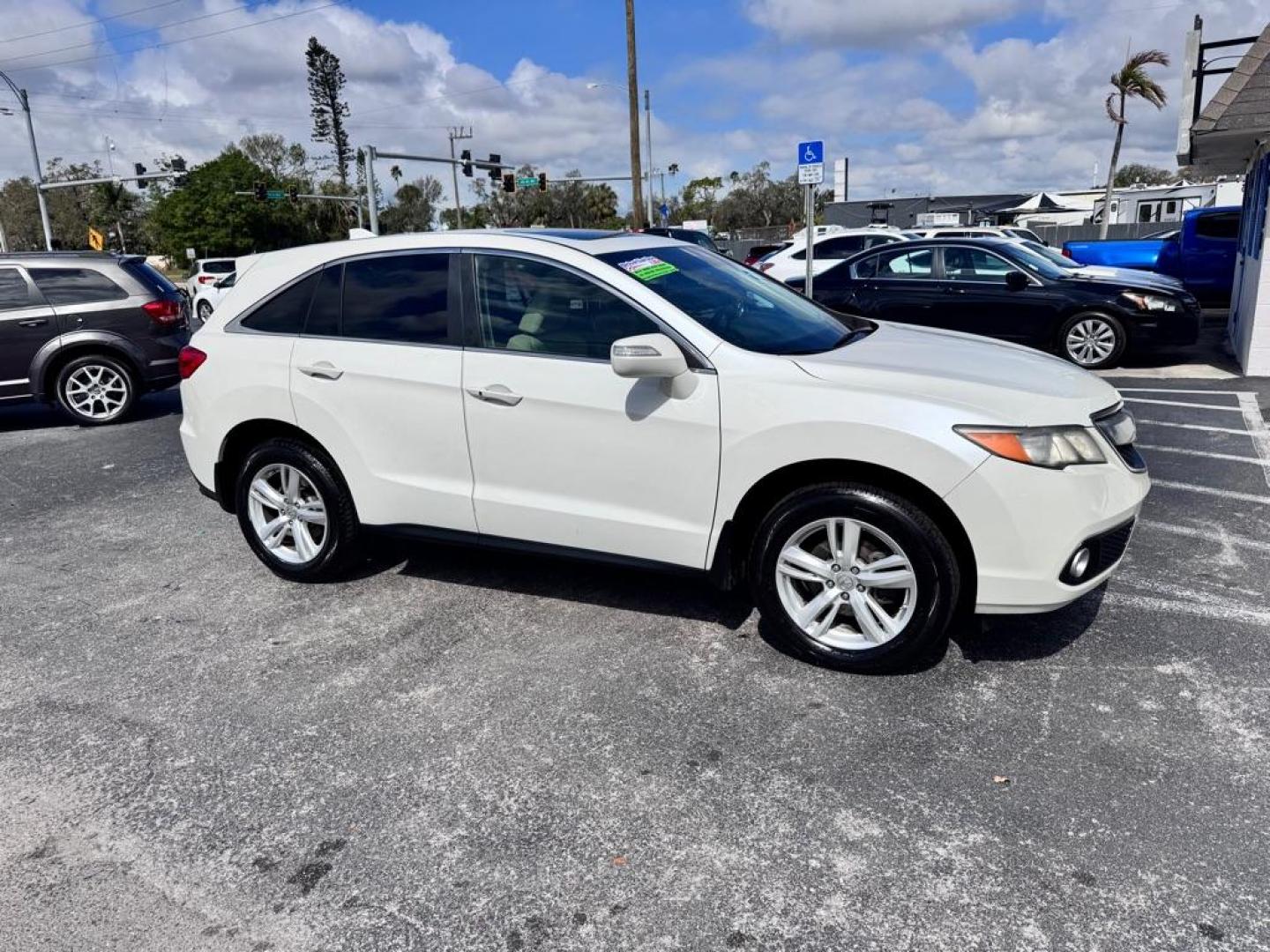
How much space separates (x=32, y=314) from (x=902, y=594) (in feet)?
29.3

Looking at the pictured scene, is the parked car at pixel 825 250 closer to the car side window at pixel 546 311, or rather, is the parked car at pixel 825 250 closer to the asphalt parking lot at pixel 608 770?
the asphalt parking lot at pixel 608 770

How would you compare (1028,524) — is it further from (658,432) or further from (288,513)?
(288,513)

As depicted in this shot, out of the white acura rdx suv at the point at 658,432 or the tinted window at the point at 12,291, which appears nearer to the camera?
the white acura rdx suv at the point at 658,432

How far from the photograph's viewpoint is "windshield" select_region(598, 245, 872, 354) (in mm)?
3922

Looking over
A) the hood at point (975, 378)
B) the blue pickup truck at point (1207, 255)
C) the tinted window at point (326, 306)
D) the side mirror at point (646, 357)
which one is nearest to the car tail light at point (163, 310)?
the tinted window at point (326, 306)

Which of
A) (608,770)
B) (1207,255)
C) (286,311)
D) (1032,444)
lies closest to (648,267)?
(1032,444)

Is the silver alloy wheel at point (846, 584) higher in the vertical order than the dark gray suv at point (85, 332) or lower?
lower

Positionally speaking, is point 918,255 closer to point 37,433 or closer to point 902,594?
point 902,594

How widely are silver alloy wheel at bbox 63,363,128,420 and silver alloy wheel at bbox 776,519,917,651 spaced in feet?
27.0

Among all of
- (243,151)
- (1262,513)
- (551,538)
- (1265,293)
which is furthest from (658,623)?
(243,151)

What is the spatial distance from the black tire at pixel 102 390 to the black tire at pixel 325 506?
5.51 metres

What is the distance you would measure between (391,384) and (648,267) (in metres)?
1.28

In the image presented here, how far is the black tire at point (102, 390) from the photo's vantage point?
30.2 ft

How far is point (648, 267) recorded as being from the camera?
4.11 meters
